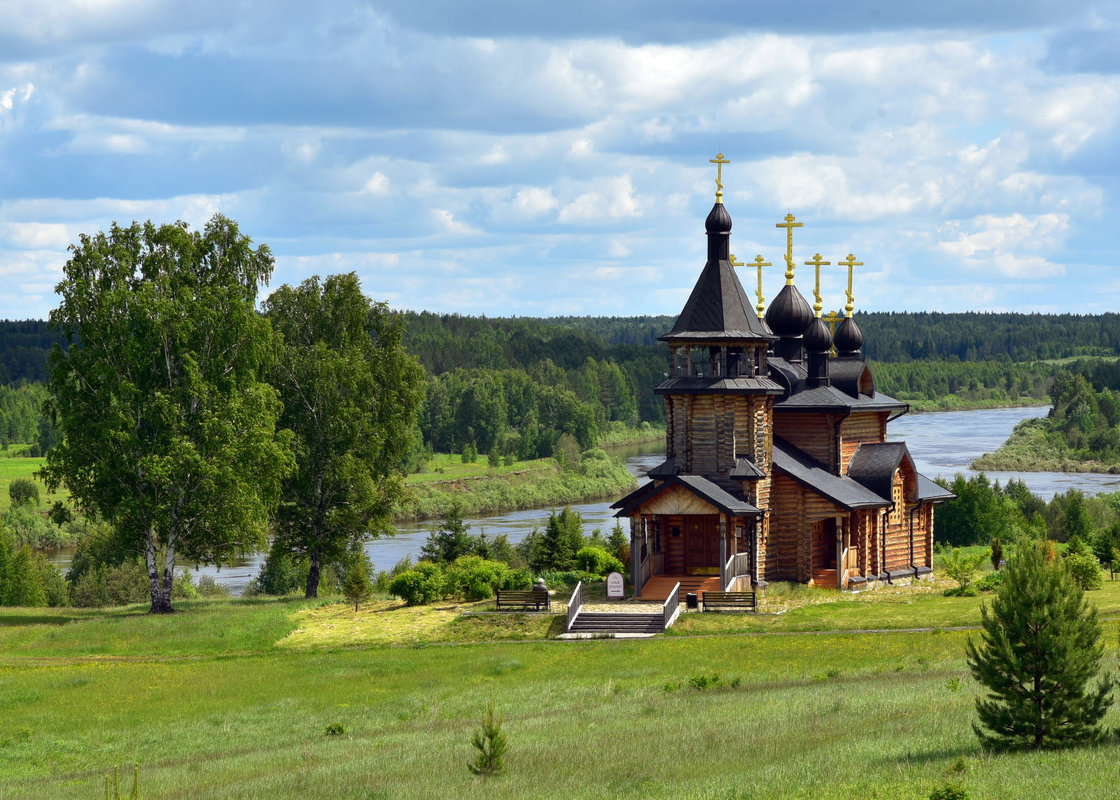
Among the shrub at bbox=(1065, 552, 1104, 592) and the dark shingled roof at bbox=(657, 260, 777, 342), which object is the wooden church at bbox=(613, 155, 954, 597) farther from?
the shrub at bbox=(1065, 552, 1104, 592)

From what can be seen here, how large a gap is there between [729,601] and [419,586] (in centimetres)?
902

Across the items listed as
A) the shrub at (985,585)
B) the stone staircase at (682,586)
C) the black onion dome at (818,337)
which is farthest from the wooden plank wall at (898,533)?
the stone staircase at (682,586)

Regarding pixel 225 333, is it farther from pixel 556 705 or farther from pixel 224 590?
pixel 224 590

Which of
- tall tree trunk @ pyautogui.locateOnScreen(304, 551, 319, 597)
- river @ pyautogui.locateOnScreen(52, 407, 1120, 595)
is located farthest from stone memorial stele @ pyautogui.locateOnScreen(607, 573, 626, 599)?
river @ pyautogui.locateOnScreen(52, 407, 1120, 595)

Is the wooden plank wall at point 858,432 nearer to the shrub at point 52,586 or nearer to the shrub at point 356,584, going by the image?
the shrub at point 356,584

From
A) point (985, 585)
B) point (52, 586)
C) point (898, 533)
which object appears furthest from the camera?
point (52, 586)

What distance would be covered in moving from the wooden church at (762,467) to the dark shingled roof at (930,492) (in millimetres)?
85

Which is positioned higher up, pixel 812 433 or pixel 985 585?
pixel 812 433

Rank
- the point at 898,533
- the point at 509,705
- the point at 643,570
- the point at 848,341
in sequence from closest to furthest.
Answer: the point at 509,705
the point at 643,570
the point at 898,533
the point at 848,341

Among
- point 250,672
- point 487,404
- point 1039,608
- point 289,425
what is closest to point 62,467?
point 289,425

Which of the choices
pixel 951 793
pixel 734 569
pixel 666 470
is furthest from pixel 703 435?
pixel 951 793

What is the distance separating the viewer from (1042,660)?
1716 cm

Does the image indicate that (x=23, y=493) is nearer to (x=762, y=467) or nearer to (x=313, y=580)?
(x=313, y=580)

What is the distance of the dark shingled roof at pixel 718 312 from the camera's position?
127ft
